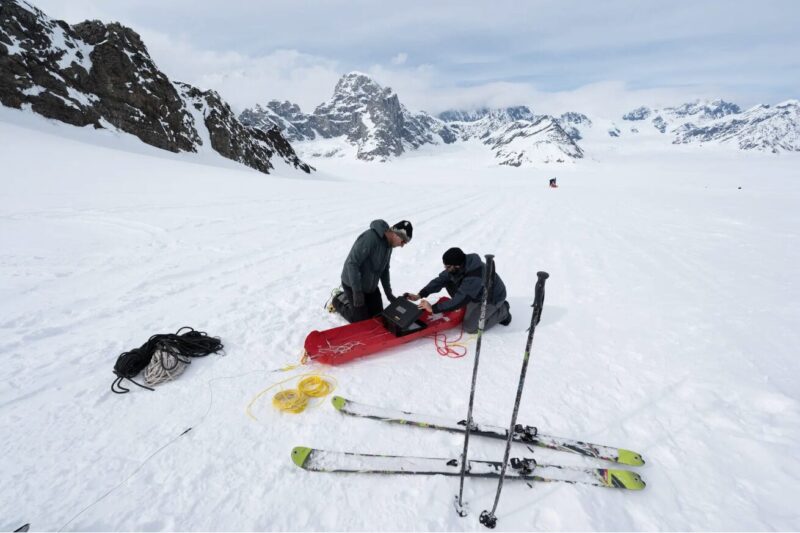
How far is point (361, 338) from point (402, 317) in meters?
0.69

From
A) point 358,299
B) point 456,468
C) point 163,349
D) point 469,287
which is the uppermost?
point 469,287

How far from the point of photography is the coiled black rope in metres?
4.35

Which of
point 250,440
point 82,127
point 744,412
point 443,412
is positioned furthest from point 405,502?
point 82,127

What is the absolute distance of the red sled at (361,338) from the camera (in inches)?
195

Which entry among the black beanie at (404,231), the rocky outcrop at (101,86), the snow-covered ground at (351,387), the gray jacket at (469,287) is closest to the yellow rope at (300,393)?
the snow-covered ground at (351,387)

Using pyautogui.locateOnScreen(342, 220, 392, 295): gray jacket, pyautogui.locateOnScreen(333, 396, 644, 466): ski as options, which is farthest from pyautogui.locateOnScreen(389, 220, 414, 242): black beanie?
pyautogui.locateOnScreen(333, 396, 644, 466): ski

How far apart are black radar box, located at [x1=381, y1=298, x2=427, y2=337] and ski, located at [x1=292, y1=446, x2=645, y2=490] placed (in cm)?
214

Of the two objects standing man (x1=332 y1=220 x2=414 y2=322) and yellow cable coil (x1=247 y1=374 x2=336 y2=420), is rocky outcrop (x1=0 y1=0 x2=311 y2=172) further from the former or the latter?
yellow cable coil (x1=247 y1=374 x2=336 y2=420)

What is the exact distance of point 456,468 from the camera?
11.3 feet

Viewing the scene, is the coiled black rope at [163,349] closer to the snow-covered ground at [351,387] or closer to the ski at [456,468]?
the snow-covered ground at [351,387]

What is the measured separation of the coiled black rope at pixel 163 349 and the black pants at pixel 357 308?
194cm

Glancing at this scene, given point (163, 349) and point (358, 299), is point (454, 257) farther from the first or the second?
point (163, 349)

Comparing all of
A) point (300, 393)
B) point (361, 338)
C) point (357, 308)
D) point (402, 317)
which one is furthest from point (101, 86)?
point (300, 393)

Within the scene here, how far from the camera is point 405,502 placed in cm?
314
